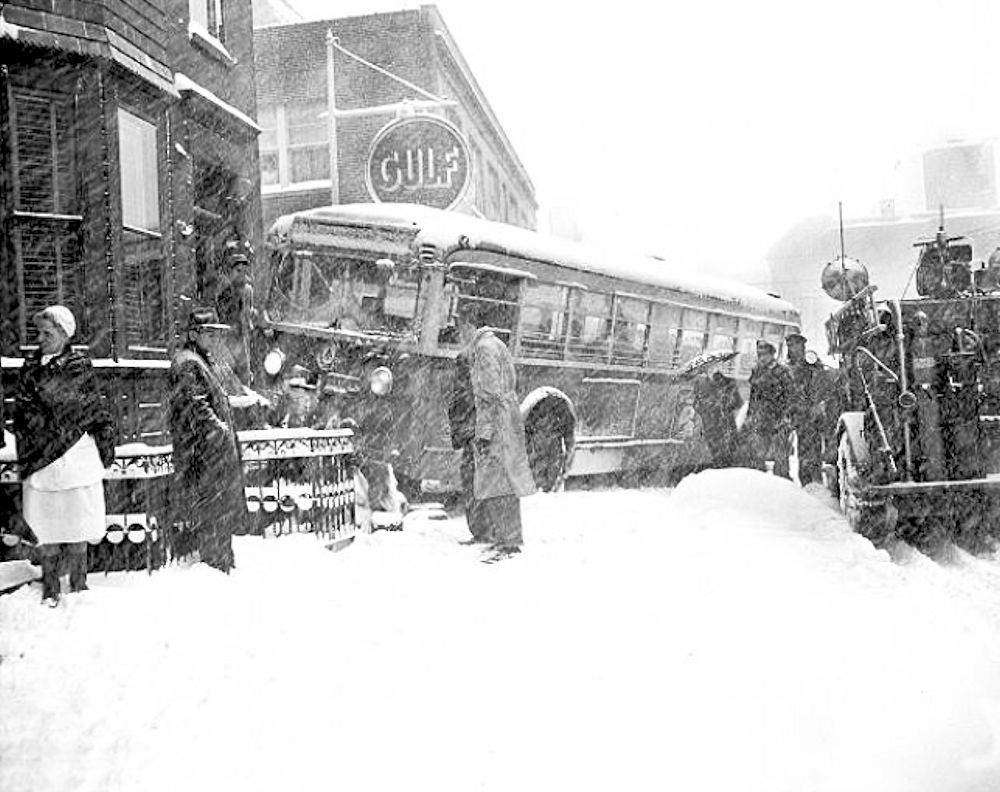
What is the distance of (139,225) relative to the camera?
7598 mm

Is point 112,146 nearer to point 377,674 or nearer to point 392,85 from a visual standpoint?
point 377,674

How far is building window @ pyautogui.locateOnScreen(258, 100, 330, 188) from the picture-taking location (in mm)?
18109

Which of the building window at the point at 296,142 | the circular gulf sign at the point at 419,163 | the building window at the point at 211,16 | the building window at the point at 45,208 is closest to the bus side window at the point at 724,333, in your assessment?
the circular gulf sign at the point at 419,163

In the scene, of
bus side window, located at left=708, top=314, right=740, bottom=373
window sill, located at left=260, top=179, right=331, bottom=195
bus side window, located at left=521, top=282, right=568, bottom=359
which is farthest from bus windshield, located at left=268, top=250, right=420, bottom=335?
window sill, located at left=260, top=179, right=331, bottom=195

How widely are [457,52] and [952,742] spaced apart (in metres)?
18.0

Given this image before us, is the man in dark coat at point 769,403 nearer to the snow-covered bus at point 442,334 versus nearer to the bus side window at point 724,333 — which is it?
the snow-covered bus at point 442,334

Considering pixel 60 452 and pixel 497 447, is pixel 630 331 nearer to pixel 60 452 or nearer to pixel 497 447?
pixel 497 447

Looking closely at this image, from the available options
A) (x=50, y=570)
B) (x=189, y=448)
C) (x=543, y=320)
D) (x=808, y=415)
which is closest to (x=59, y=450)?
(x=50, y=570)

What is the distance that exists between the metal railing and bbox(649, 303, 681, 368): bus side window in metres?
5.00

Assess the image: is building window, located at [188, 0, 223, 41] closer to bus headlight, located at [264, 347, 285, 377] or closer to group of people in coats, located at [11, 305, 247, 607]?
bus headlight, located at [264, 347, 285, 377]

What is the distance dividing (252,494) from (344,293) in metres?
3.10

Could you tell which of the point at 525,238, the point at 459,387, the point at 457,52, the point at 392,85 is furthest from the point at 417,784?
the point at 457,52

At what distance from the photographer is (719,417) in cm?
1038

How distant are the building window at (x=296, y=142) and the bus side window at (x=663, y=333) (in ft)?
30.8
